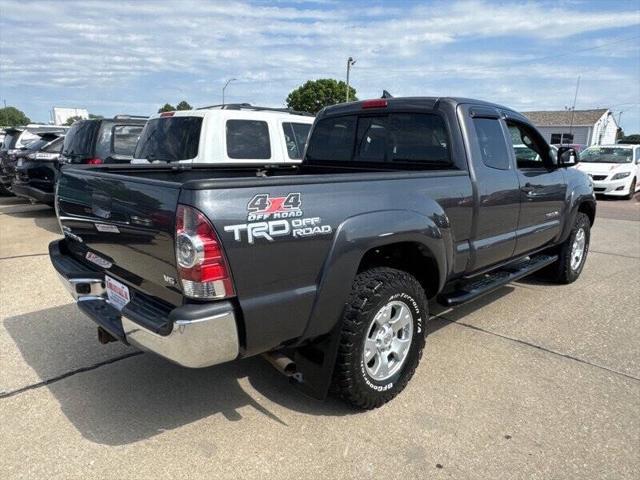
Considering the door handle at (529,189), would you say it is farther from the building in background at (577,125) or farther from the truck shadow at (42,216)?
the building in background at (577,125)

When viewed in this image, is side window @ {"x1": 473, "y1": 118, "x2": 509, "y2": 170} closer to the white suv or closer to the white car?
the white suv

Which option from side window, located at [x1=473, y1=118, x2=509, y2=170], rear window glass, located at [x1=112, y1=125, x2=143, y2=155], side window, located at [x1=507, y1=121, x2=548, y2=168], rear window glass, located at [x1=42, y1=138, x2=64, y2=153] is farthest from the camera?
rear window glass, located at [x1=42, y1=138, x2=64, y2=153]

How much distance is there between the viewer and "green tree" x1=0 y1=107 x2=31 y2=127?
97.6 metres

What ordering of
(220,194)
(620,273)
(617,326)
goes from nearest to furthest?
(220,194) → (617,326) → (620,273)

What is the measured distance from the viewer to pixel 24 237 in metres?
7.86

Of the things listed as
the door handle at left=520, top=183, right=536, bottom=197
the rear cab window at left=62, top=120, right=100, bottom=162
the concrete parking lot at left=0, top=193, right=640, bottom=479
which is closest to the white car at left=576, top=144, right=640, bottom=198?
the door handle at left=520, top=183, right=536, bottom=197

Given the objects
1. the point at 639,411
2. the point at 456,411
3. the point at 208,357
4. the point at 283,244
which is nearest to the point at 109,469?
the point at 208,357

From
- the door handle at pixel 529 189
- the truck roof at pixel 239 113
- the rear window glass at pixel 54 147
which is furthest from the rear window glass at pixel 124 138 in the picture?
the door handle at pixel 529 189

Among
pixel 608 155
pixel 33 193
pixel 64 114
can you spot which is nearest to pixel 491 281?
pixel 33 193

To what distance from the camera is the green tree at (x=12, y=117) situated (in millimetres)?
97588

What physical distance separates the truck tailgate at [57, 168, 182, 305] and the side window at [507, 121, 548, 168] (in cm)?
354

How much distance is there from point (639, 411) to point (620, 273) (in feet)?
12.4

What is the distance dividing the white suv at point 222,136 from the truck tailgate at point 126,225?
9.59 ft

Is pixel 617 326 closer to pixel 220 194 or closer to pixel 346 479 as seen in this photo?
pixel 346 479
